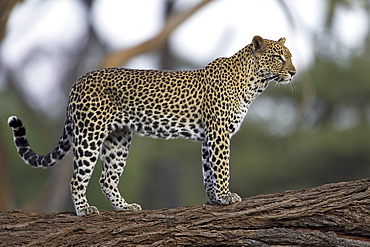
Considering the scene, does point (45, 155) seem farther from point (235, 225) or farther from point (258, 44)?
point (258, 44)

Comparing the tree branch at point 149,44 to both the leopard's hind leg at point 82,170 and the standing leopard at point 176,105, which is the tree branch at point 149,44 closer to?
the standing leopard at point 176,105

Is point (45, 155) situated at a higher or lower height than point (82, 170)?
higher

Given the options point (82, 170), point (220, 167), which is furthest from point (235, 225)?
point (82, 170)

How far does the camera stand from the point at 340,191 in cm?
783

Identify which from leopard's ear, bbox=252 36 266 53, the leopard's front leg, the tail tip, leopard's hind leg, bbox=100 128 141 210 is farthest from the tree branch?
the leopard's front leg

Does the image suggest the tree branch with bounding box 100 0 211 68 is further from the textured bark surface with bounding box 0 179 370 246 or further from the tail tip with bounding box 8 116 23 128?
the textured bark surface with bounding box 0 179 370 246

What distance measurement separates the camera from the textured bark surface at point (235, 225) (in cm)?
754

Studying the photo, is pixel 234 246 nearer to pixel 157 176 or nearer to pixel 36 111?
pixel 36 111

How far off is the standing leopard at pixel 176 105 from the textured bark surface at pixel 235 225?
0.39 meters

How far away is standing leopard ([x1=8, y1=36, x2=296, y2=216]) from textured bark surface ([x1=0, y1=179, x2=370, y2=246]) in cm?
39

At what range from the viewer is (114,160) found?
9133mm

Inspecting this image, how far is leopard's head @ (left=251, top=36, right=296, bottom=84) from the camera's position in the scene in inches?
331

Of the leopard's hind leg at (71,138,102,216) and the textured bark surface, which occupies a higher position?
the leopard's hind leg at (71,138,102,216)

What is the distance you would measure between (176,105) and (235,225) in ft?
5.69
